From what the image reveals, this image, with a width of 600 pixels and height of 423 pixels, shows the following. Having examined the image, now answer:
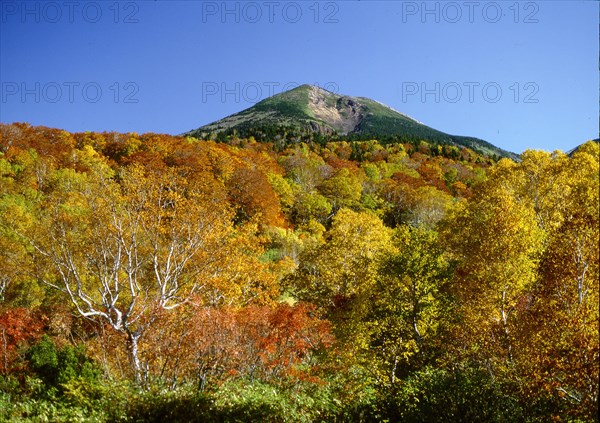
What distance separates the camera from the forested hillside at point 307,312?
9914 millimetres

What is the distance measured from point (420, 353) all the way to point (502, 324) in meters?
5.52

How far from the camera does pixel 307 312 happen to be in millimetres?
25406

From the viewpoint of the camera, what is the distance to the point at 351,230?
26.6m

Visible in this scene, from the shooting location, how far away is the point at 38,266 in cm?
2430

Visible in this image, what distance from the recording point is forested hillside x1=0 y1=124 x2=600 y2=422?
9914 millimetres

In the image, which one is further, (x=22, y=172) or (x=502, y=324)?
(x=22, y=172)

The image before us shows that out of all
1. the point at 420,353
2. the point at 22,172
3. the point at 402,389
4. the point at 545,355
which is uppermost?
the point at 22,172

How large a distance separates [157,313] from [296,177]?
57.7 metres

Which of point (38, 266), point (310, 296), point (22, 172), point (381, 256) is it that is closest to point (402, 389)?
point (381, 256)

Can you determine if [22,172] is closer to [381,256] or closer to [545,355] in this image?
[381,256]

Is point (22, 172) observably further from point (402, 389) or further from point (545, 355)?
point (545, 355)

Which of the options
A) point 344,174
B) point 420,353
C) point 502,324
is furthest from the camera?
point 344,174

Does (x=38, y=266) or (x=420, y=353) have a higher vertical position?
(x=38, y=266)

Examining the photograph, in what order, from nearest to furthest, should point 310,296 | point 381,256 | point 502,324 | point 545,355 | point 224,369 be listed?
point 545,355 < point 224,369 < point 502,324 < point 381,256 < point 310,296
